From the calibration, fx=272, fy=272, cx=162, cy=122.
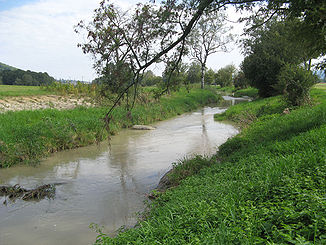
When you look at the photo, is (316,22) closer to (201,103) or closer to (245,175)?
(245,175)

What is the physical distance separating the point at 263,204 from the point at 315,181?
85cm

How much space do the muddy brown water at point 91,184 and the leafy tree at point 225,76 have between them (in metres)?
62.8

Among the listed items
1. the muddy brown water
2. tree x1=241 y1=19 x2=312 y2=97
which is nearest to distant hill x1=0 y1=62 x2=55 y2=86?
tree x1=241 y1=19 x2=312 y2=97

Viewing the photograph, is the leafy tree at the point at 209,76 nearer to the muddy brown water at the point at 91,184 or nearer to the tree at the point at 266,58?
the tree at the point at 266,58

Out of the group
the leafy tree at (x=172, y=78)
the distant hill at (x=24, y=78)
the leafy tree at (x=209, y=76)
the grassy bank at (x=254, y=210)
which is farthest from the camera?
the leafy tree at (x=209, y=76)

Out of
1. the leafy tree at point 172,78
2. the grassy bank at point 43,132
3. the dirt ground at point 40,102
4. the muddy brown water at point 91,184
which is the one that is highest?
the leafy tree at point 172,78

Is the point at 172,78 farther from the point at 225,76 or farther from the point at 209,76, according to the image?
the point at 225,76

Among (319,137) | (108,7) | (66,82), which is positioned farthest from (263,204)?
(66,82)

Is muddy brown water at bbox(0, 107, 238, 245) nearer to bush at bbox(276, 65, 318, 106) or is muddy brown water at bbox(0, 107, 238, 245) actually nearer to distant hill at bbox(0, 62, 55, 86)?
bush at bbox(276, 65, 318, 106)

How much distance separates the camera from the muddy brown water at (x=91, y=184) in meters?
5.53

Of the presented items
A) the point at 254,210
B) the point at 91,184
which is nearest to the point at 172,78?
the point at 91,184

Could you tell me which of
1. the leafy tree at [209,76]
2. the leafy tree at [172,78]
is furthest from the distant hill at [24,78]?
the leafy tree at [209,76]

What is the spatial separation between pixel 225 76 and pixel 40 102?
209 ft

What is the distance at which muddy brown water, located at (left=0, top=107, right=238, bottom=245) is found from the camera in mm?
5527
